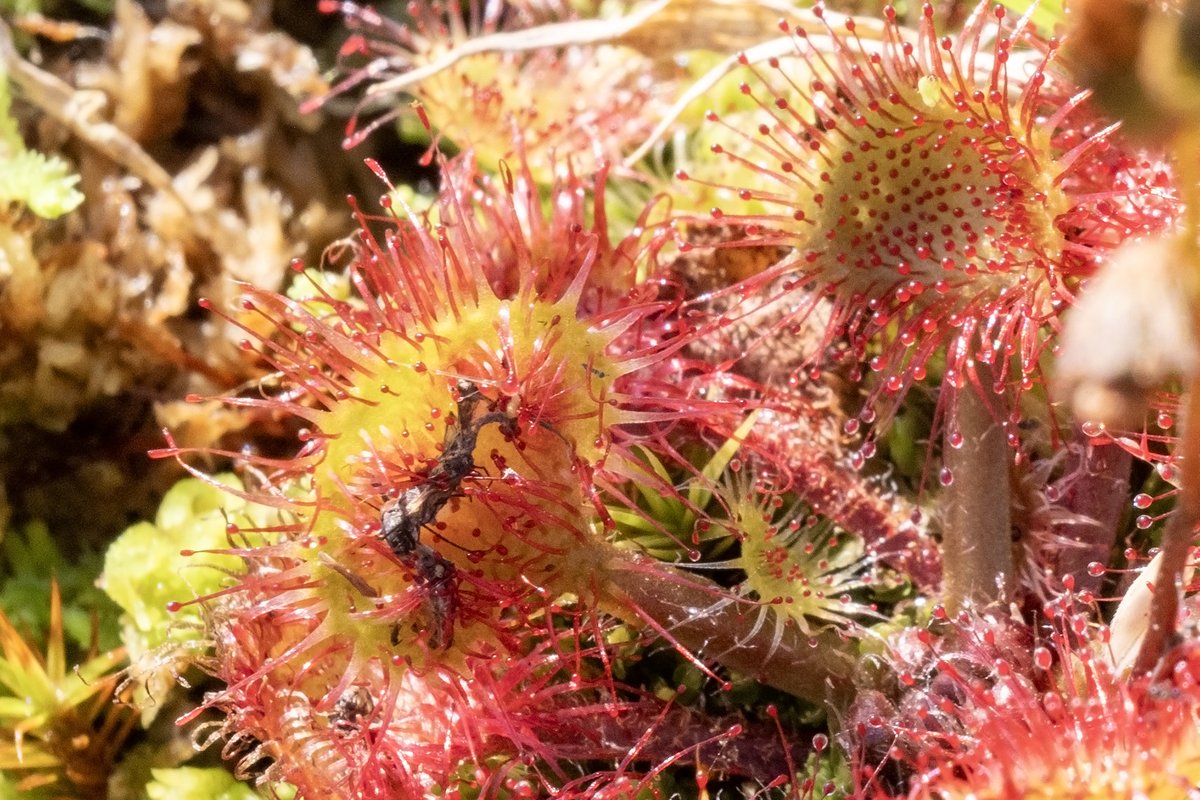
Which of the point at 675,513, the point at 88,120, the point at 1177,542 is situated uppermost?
the point at 1177,542

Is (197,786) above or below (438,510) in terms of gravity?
below

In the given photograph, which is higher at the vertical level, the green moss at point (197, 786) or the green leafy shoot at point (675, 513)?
the green leafy shoot at point (675, 513)

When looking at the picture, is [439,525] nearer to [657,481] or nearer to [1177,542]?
[657,481]

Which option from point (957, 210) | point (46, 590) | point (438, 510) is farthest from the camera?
point (46, 590)

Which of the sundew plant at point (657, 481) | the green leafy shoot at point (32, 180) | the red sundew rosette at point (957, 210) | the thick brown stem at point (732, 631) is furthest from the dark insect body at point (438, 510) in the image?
the green leafy shoot at point (32, 180)

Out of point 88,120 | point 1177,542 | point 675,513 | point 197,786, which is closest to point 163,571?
point 197,786

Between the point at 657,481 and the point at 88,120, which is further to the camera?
the point at 88,120

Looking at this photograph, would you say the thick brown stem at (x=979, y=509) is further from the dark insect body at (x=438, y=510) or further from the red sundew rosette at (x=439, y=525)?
the dark insect body at (x=438, y=510)
